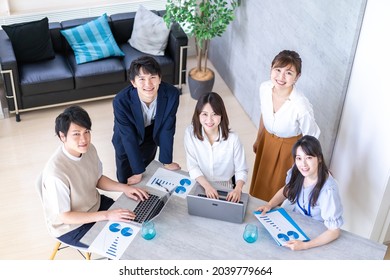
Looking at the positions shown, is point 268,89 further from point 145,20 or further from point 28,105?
point 28,105

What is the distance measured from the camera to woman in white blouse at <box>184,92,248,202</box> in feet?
11.6

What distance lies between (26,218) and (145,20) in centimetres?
244

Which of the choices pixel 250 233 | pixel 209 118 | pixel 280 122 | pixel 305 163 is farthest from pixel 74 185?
pixel 280 122

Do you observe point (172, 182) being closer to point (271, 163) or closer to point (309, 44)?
point (271, 163)

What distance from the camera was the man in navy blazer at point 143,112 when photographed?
146 inches

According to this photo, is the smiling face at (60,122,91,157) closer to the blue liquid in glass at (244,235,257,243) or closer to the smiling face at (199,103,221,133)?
the smiling face at (199,103,221,133)

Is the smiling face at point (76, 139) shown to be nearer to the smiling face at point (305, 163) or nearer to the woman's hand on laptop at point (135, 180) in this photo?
the woman's hand on laptop at point (135, 180)

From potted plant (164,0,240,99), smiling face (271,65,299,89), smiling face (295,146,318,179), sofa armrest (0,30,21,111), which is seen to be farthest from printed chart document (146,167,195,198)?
sofa armrest (0,30,21,111)

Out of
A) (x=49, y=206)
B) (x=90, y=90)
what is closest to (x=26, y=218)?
(x=49, y=206)

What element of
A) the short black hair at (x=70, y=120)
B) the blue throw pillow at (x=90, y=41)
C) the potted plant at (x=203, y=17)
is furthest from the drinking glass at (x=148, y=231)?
the blue throw pillow at (x=90, y=41)

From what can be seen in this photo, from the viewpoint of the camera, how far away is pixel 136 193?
11.7 feet

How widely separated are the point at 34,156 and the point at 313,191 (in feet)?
9.58

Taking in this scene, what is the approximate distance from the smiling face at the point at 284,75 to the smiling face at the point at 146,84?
77cm

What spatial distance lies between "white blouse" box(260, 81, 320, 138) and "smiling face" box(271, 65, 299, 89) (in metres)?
0.12
